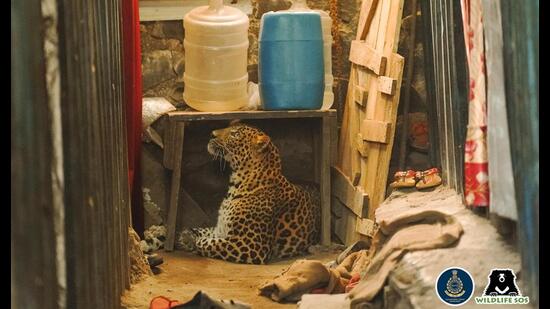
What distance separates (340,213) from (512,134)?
7.40ft

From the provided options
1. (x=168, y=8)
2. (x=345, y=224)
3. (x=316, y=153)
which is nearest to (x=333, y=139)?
(x=316, y=153)

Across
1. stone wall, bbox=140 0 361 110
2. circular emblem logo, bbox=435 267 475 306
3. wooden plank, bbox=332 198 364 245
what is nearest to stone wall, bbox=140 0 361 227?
stone wall, bbox=140 0 361 110

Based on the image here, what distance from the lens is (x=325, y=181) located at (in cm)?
623

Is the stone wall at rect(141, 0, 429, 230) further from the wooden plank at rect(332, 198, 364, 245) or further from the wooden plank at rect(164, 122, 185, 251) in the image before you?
the wooden plank at rect(332, 198, 364, 245)

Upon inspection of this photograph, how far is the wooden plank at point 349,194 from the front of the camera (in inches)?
236

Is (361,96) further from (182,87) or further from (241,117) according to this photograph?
(182,87)

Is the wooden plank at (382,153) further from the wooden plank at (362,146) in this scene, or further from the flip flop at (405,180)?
the flip flop at (405,180)

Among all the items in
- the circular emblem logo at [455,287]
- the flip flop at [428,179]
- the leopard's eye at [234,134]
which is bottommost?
the leopard's eye at [234,134]

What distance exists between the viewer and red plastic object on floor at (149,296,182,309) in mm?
4949

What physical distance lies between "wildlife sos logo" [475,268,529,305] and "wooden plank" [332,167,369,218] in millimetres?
2000

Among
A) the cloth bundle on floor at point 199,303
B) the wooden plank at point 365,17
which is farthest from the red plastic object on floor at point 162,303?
the wooden plank at point 365,17

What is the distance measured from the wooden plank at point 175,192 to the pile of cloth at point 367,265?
841 millimetres

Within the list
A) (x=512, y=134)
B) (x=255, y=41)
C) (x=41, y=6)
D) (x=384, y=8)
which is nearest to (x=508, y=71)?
(x=512, y=134)

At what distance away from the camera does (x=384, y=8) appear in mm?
5996
